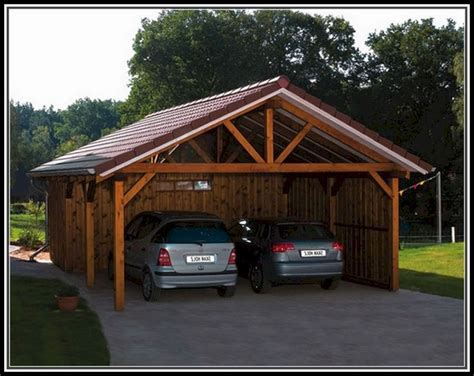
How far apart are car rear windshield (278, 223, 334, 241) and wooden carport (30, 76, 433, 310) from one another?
3.68 feet

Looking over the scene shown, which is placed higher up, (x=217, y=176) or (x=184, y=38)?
(x=184, y=38)

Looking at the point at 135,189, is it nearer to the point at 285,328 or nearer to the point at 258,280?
the point at 258,280

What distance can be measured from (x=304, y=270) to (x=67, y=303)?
456cm

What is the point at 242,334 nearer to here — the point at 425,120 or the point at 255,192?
the point at 255,192

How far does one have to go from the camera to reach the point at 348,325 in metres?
11.9

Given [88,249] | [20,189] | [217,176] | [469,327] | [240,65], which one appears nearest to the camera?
[469,327]

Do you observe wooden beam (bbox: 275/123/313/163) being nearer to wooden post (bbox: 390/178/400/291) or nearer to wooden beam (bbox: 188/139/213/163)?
wooden beam (bbox: 188/139/213/163)

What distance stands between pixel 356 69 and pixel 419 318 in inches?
1613

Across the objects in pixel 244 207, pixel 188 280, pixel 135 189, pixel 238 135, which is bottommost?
pixel 188 280

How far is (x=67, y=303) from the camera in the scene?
1291cm

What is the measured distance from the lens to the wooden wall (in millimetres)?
16609

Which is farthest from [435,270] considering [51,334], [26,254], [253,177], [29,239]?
[29,239]

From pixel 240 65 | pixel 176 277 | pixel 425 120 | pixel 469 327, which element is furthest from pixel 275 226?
pixel 425 120

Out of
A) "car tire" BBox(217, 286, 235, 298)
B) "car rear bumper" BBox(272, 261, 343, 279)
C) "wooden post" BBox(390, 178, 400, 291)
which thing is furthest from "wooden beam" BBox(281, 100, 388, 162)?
"car tire" BBox(217, 286, 235, 298)
